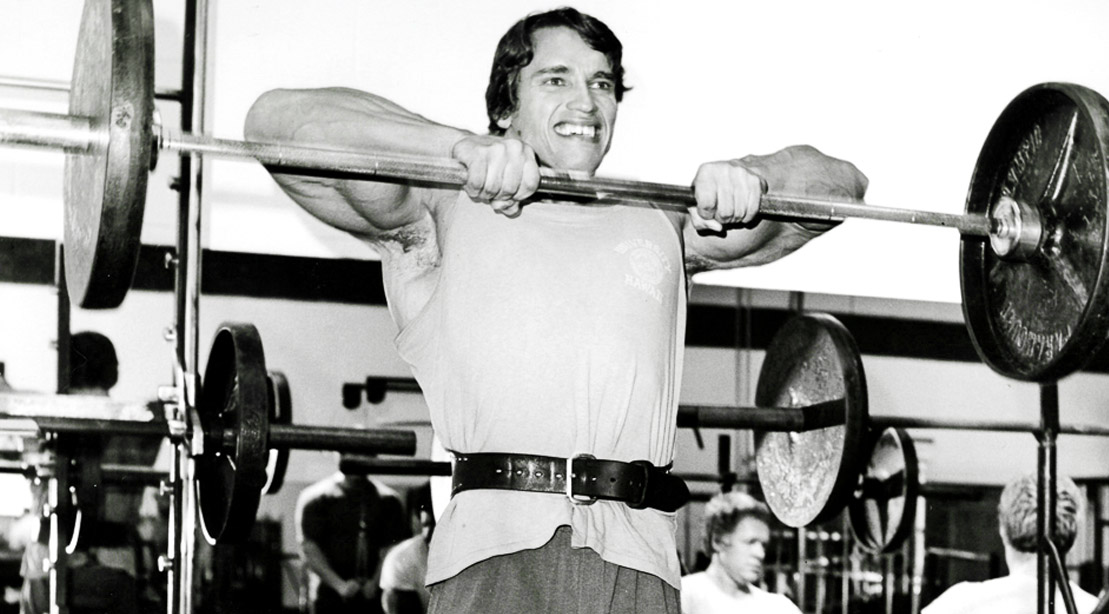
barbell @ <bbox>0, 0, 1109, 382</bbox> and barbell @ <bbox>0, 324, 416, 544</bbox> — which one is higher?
barbell @ <bbox>0, 0, 1109, 382</bbox>

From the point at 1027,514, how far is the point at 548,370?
288 centimetres

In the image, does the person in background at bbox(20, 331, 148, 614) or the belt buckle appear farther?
the person in background at bbox(20, 331, 148, 614)

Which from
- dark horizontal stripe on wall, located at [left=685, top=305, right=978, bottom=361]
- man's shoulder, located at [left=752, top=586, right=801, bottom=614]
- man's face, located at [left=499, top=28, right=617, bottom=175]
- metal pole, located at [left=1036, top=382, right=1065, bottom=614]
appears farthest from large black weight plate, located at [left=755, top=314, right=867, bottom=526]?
man's face, located at [left=499, top=28, right=617, bottom=175]

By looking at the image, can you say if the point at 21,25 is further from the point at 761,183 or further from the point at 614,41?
the point at 761,183

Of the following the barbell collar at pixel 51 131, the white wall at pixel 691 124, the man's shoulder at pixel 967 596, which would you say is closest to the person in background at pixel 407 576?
the white wall at pixel 691 124

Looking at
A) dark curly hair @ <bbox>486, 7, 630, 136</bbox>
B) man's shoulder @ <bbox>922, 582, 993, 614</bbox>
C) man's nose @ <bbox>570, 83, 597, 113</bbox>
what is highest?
dark curly hair @ <bbox>486, 7, 630, 136</bbox>

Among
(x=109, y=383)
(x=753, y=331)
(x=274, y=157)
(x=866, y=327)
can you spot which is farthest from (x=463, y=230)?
(x=866, y=327)

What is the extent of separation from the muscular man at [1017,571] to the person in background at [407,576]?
1.76 m

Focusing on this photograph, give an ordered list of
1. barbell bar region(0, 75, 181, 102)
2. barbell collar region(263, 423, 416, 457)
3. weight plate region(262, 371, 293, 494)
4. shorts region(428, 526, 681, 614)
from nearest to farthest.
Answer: shorts region(428, 526, 681, 614), barbell collar region(263, 423, 416, 457), barbell bar region(0, 75, 181, 102), weight plate region(262, 371, 293, 494)

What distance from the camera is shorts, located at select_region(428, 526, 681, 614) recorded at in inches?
78.6

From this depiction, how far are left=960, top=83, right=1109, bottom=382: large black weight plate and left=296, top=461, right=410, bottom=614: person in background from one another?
2.24 m

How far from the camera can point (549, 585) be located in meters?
2.01

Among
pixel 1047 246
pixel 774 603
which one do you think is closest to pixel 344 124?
pixel 1047 246

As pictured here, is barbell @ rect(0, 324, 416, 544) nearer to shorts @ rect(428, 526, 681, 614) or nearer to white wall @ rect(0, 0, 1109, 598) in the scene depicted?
white wall @ rect(0, 0, 1109, 598)
